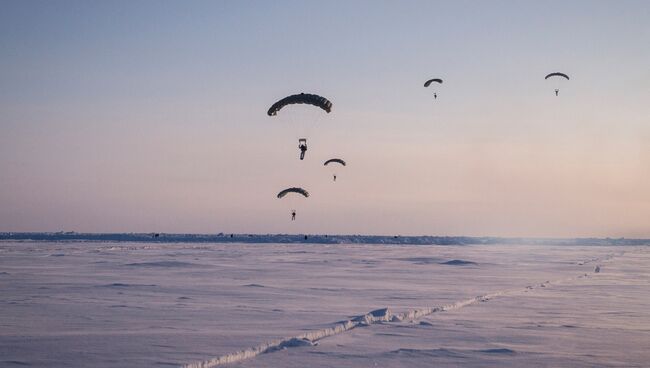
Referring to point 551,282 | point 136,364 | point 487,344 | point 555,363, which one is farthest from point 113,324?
point 551,282

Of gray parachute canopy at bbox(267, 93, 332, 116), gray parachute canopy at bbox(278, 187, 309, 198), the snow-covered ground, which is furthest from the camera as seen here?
gray parachute canopy at bbox(278, 187, 309, 198)

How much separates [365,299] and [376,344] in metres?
5.46

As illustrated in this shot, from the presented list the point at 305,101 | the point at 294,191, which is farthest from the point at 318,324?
the point at 294,191

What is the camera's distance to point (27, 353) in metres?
7.71

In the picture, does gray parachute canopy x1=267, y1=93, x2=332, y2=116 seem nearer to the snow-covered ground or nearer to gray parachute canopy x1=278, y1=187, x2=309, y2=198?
the snow-covered ground

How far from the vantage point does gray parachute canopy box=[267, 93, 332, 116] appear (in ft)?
64.1

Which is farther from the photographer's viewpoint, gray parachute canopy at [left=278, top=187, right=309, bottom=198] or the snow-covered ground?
gray parachute canopy at [left=278, top=187, right=309, bottom=198]

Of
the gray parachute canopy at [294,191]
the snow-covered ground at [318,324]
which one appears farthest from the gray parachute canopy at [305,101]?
the gray parachute canopy at [294,191]

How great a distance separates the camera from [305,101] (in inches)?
778

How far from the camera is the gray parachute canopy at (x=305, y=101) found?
1955cm

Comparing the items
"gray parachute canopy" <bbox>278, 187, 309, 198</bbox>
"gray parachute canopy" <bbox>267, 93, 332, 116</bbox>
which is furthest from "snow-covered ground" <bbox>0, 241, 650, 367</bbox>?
"gray parachute canopy" <bbox>278, 187, 309, 198</bbox>

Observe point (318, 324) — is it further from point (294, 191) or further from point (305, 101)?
point (294, 191)

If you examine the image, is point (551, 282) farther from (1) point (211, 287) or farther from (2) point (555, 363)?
(2) point (555, 363)

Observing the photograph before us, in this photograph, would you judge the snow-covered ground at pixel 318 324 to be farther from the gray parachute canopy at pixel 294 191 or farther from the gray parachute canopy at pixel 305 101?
the gray parachute canopy at pixel 294 191
